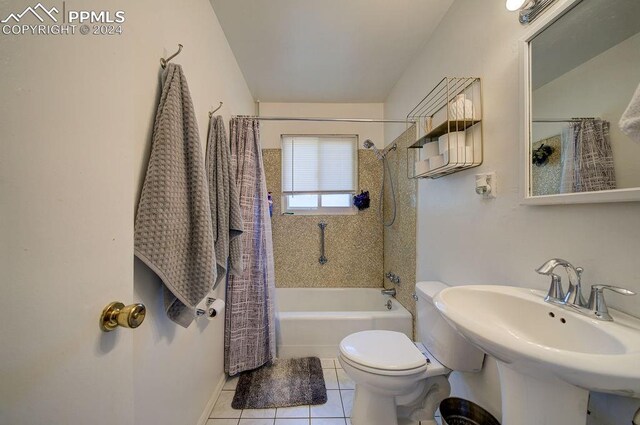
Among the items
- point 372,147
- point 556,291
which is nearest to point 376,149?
point 372,147

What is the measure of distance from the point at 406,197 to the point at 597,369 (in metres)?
Result: 1.78

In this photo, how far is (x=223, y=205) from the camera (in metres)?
1.31

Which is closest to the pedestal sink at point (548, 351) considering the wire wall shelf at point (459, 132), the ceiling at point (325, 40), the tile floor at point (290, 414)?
the wire wall shelf at point (459, 132)

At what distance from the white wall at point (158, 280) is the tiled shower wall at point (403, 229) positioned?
1519mm

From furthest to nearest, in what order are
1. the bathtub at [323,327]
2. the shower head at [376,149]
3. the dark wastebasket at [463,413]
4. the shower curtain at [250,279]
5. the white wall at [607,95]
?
the shower head at [376,149] < the bathtub at [323,327] < the shower curtain at [250,279] < the dark wastebasket at [463,413] < the white wall at [607,95]

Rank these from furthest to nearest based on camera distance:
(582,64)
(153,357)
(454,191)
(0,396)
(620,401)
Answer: (454,191)
(153,357)
(582,64)
(620,401)
(0,396)

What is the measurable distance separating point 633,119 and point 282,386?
2093mm

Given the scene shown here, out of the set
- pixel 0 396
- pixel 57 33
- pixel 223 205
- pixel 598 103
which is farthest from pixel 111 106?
pixel 598 103

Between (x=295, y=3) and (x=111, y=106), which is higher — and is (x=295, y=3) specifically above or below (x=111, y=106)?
above

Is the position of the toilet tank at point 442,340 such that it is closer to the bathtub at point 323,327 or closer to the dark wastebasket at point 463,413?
the dark wastebasket at point 463,413

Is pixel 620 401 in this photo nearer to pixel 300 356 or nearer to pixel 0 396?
pixel 0 396

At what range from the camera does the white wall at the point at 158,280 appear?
2.75 ft

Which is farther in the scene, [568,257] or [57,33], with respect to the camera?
[568,257]

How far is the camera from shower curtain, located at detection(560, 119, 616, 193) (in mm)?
699
